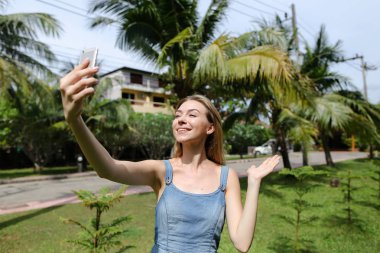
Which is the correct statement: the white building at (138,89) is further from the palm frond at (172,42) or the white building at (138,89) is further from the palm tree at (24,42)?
the palm frond at (172,42)

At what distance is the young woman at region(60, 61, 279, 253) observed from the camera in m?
1.56

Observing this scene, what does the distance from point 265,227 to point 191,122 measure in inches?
180

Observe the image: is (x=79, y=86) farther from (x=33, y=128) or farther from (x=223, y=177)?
(x=33, y=128)

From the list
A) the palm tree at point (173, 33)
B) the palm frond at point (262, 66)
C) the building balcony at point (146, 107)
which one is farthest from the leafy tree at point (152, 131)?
the palm frond at point (262, 66)

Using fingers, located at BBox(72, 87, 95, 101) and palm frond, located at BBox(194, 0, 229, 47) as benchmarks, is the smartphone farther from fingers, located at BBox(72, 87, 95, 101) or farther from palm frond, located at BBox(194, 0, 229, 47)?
palm frond, located at BBox(194, 0, 229, 47)

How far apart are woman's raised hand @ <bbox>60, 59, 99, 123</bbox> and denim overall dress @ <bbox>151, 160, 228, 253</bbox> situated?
72cm

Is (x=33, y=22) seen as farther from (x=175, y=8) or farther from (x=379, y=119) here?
(x=379, y=119)

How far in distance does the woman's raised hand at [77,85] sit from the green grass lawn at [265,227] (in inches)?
73.5

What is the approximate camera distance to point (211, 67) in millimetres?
7352

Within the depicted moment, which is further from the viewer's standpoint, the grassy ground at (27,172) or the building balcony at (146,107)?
the building balcony at (146,107)

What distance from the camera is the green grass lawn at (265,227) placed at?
474 centimetres

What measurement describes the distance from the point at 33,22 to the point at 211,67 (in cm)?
668

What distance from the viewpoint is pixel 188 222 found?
1.62m

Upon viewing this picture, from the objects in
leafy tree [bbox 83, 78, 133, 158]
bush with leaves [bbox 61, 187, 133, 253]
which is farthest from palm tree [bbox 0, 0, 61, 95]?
bush with leaves [bbox 61, 187, 133, 253]
